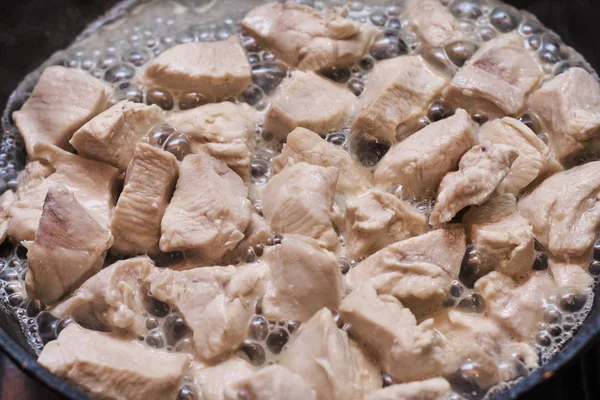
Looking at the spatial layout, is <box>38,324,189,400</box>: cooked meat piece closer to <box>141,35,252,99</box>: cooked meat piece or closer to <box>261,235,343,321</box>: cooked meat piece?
<box>261,235,343,321</box>: cooked meat piece

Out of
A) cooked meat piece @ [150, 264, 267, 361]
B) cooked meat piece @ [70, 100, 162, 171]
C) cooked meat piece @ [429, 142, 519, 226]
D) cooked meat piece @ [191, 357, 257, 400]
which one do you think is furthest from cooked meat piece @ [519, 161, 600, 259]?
cooked meat piece @ [70, 100, 162, 171]

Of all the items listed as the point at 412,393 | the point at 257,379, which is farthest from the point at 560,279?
the point at 257,379

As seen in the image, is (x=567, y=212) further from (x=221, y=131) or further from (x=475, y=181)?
(x=221, y=131)

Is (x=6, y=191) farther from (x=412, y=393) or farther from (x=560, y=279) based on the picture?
(x=560, y=279)

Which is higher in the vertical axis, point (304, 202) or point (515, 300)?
point (304, 202)

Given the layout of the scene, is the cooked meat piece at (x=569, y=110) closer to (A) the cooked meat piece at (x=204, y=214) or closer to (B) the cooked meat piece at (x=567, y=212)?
(B) the cooked meat piece at (x=567, y=212)

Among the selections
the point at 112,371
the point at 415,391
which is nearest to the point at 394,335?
the point at 415,391
